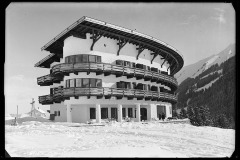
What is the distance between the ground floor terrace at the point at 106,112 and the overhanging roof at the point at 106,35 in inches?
379

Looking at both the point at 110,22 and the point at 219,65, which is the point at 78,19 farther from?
the point at 219,65

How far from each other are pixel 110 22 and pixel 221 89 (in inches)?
4482

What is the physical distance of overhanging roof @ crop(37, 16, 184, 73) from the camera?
1160 inches

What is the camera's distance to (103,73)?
3244 cm

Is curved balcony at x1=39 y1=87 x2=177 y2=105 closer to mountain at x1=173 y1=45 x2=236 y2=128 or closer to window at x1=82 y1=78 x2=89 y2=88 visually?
window at x1=82 y1=78 x2=89 y2=88

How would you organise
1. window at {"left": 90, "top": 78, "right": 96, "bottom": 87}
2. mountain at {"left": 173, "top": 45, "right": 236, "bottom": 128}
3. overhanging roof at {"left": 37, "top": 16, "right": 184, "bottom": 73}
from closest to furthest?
overhanging roof at {"left": 37, "top": 16, "right": 184, "bottom": 73} < window at {"left": 90, "top": 78, "right": 96, "bottom": 87} < mountain at {"left": 173, "top": 45, "right": 236, "bottom": 128}

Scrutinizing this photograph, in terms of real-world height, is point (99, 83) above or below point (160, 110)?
above

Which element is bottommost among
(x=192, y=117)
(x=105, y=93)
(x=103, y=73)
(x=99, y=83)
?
(x=192, y=117)

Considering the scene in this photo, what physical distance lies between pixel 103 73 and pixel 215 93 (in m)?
113

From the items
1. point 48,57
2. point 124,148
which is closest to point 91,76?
point 48,57

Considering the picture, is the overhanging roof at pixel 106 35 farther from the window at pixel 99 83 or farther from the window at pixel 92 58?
the window at pixel 99 83

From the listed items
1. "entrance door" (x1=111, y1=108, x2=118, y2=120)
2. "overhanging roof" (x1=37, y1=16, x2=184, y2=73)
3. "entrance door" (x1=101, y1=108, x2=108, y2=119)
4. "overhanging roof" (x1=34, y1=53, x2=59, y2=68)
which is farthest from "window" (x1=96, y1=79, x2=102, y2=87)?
"overhanging roof" (x1=34, y1=53, x2=59, y2=68)

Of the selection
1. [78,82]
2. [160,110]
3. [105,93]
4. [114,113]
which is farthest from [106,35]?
[160,110]

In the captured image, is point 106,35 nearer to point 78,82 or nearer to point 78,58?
point 78,58
